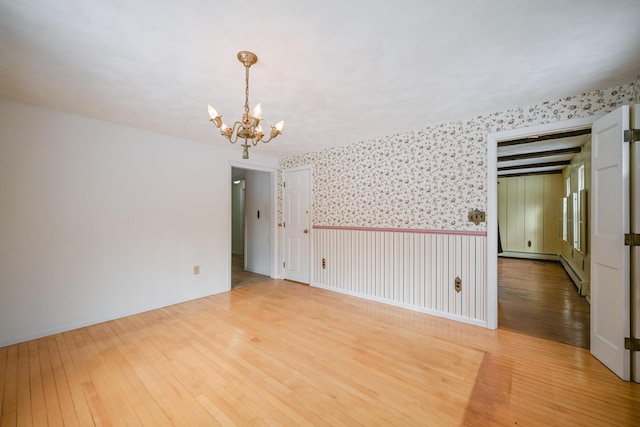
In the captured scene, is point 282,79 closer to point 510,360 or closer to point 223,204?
point 223,204

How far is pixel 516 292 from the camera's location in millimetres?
4133

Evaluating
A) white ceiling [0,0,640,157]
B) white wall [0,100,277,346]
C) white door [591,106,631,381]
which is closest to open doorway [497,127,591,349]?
white door [591,106,631,381]

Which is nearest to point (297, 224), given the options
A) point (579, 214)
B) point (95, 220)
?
point (95, 220)

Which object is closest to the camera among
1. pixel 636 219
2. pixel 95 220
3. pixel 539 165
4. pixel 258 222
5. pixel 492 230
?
pixel 636 219

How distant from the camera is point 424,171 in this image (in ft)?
10.7

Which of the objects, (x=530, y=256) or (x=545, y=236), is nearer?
(x=545, y=236)

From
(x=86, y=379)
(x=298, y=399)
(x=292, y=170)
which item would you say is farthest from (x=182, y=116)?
(x=298, y=399)

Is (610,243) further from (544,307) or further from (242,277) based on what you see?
(242,277)

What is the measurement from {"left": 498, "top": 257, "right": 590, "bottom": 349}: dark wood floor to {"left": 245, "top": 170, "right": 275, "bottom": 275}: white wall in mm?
3918

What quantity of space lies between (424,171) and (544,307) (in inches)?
96.4

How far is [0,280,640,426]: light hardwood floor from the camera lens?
159cm

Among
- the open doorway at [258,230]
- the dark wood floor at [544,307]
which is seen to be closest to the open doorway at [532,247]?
the dark wood floor at [544,307]

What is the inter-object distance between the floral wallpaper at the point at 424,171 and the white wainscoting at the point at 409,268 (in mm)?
166

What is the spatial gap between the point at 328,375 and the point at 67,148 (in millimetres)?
3485
